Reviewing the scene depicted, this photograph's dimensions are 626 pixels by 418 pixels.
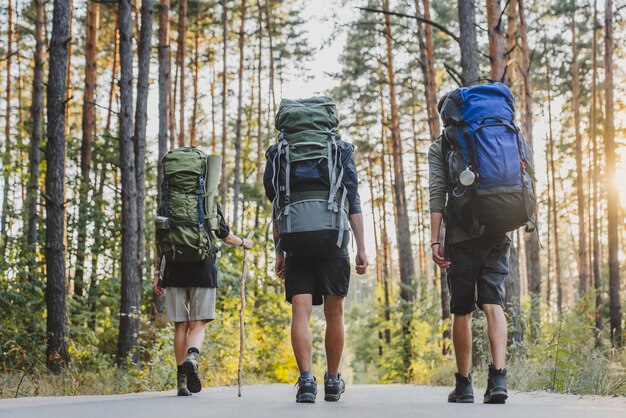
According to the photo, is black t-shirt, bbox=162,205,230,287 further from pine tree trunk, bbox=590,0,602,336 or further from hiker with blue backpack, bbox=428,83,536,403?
pine tree trunk, bbox=590,0,602,336

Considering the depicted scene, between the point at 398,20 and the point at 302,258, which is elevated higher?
the point at 398,20

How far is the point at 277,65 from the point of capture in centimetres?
3206

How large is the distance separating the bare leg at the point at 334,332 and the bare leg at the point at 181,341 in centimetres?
150

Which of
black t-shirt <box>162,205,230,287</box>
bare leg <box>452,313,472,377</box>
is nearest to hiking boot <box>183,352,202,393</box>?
black t-shirt <box>162,205,230,287</box>

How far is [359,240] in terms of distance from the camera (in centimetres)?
513

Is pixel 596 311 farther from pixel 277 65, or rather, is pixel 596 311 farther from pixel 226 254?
pixel 277 65

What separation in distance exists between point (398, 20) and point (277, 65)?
23.5ft

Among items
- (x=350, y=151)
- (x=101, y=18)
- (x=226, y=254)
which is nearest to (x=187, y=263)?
(x=350, y=151)

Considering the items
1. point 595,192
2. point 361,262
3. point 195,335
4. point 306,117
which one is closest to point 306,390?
point 361,262

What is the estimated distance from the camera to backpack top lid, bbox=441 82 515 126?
185 inches

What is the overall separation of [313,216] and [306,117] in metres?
0.73

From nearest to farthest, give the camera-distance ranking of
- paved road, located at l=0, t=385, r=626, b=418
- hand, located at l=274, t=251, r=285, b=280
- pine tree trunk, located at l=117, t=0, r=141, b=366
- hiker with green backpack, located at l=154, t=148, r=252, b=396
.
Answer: paved road, located at l=0, t=385, r=626, b=418 → hand, located at l=274, t=251, r=285, b=280 → hiker with green backpack, located at l=154, t=148, r=252, b=396 → pine tree trunk, located at l=117, t=0, r=141, b=366

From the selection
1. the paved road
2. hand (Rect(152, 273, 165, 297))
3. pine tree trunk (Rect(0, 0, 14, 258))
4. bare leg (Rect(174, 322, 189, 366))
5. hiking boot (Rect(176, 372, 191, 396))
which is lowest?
hiking boot (Rect(176, 372, 191, 396))

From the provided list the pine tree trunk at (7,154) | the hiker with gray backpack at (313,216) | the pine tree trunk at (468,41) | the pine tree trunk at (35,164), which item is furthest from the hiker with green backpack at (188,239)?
the pine tree trunk at (35,164)
